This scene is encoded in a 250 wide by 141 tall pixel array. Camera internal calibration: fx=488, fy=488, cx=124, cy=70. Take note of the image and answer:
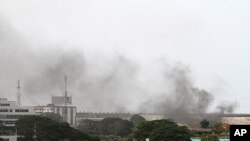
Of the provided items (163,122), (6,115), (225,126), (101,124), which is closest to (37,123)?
(163,122)

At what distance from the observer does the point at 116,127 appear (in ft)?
210

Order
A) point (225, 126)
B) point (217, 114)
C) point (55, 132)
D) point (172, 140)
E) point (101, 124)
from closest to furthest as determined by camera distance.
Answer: point (172, 140) < point (55, 132) < point (225, 126) < point (101, 124) < point (217, 114)

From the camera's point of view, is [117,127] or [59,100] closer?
[117,127]

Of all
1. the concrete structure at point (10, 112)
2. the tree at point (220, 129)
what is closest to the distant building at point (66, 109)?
the concrete structure at point (10, 112)

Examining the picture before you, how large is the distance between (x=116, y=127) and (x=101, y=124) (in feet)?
18.5

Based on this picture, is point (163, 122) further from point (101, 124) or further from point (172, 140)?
point (101, 124)

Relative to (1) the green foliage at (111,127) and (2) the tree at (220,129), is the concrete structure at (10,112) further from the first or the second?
(2) the tree at (220,129)

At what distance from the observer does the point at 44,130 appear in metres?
39.4

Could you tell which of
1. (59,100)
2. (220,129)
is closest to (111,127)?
(220,129)

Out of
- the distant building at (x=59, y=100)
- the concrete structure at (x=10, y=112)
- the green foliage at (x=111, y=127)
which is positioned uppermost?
the distant building at (x=59, y=100)

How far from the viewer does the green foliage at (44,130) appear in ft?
128

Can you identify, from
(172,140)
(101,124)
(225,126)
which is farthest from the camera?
(101,124)

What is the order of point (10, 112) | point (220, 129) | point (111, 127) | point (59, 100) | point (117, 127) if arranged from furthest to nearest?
point (59, 100) → point (111, 127) → point (117, 127) → point (10, 112) → point (220, 129)

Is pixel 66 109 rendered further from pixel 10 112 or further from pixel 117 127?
pixel 10 112
